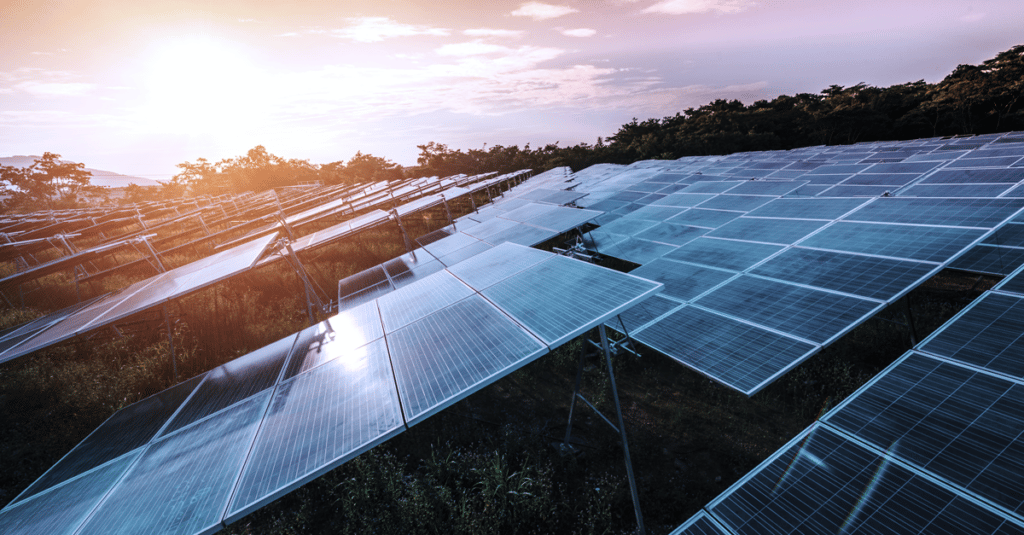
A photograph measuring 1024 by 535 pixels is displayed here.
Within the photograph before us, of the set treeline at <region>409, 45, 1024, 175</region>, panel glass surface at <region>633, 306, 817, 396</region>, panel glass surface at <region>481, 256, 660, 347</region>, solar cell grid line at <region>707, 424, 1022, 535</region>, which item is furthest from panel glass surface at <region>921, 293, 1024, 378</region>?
treeline at <region>409, 45, 1024, 175</region>

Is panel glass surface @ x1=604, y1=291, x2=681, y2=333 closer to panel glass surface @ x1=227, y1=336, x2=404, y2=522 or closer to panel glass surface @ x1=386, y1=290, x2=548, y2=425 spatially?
panel glass surface @ x1=386, y1=290, x2=548, y2=425

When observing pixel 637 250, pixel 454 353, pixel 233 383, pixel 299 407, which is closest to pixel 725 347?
pixel 454 353

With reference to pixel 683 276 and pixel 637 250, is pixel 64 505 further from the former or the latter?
pixel 637 250

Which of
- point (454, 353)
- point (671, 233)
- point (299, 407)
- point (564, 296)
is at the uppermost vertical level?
point (564, 296)

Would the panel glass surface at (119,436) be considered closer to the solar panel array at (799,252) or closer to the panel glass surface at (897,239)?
the solar panel array at (799,252)

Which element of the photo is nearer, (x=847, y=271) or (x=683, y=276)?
(x=847, y=271)
